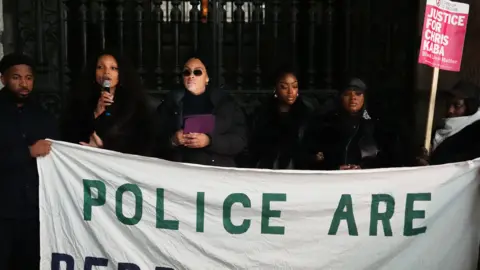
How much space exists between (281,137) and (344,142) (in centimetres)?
47

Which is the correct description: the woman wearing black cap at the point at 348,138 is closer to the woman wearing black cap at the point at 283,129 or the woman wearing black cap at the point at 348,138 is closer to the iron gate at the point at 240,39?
the woman wearing black cap at the point at 283,129

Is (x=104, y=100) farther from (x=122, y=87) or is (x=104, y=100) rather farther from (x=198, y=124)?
(x=198, y=124)

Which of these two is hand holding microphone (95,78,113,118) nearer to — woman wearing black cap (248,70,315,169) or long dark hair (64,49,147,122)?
long dark hair (64,49,147,122)

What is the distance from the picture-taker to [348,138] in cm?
536

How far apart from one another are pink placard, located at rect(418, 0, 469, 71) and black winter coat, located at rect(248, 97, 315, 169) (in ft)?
3.19

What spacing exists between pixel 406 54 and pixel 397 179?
277 cm

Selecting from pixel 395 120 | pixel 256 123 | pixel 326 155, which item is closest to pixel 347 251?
pixel 326 155

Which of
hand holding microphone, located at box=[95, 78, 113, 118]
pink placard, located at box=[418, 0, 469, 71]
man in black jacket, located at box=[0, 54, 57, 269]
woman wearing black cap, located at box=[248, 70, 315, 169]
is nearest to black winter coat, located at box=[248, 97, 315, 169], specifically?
woman wearing black cap, located at box=[248, 70, 315, 169]

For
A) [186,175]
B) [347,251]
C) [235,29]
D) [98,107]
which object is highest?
[235,29]

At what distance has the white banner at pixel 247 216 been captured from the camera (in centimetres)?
455

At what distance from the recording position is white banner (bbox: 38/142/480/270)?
14.9 feet

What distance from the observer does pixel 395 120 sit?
6.55 meters

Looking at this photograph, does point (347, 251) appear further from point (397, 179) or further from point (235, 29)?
point (235, 29)

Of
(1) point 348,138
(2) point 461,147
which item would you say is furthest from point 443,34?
(1) point 348,138
